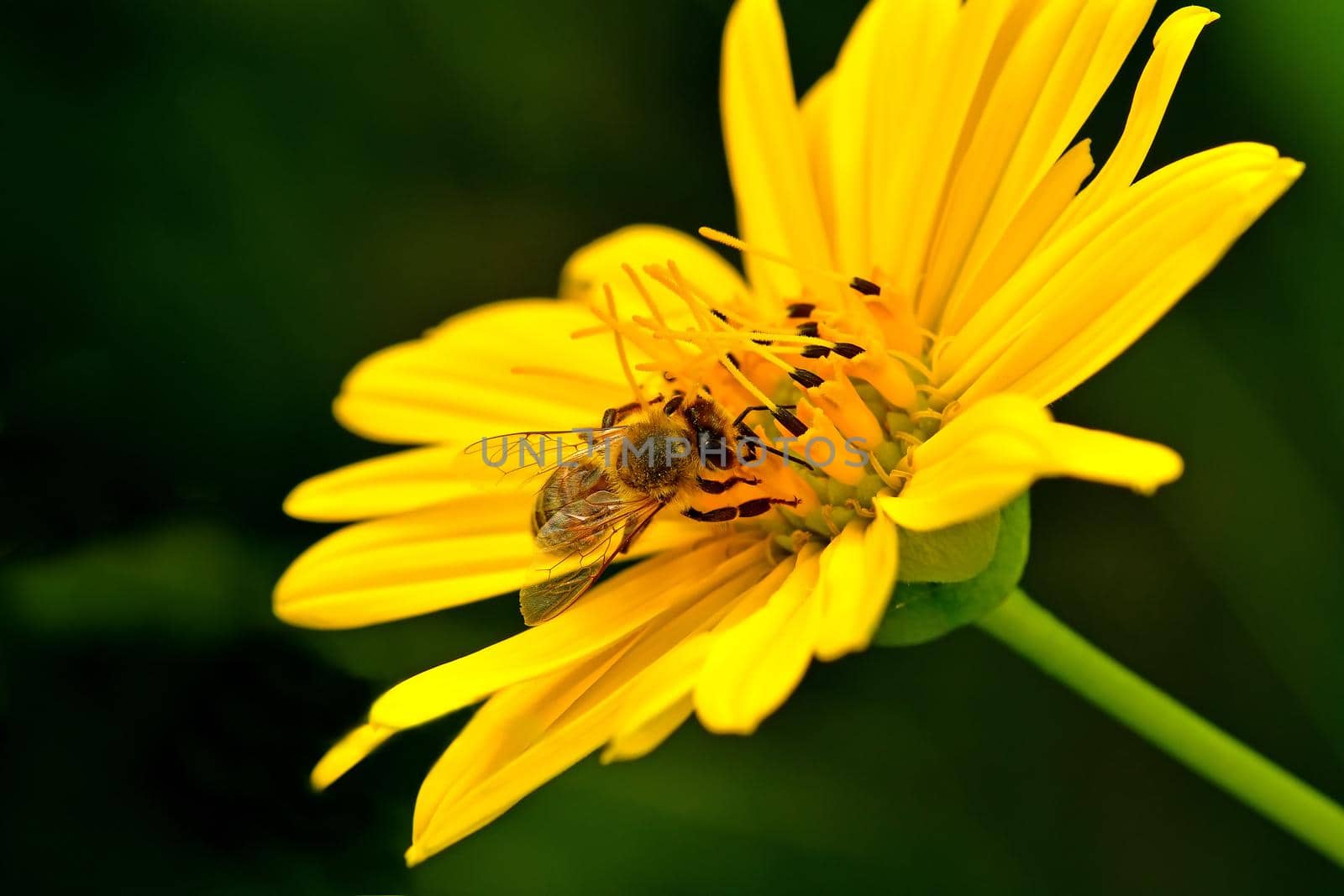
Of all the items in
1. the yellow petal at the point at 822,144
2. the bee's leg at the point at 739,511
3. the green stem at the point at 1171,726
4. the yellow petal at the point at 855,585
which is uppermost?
the yellow petal at the point at 822,144

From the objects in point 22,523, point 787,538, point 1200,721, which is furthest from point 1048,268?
point 22,523

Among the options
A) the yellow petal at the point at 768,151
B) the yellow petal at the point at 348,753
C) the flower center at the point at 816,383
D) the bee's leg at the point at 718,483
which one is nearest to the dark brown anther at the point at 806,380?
the flower center at the point at 816,383

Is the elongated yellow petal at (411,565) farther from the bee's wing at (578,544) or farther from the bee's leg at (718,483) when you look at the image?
the bee's leg at (718,483)

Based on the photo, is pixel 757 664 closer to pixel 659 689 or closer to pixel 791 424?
pixel 659 689

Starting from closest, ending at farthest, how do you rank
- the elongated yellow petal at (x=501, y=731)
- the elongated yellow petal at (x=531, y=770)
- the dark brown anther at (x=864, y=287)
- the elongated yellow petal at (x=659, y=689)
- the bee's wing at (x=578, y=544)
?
1. the elongated yellow petal at (x=659, y=689)
2. the elongated yellow petal at (x=531, y=770)
3. the elongated yellow petal at (x=501, y=731)
4. the bee's wing at (x=578, y=544)
5. the dark brown anther at (x=864, y=287)

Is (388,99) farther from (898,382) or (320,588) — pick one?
(898,382)

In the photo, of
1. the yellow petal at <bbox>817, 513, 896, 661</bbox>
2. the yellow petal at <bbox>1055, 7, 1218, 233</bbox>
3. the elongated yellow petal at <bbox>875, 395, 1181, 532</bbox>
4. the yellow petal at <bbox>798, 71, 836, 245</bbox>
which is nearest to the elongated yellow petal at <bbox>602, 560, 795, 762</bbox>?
the yellow petal at <bbox>817, 513, 896, 661</bbox>

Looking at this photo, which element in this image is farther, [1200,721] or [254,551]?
[254,551]
